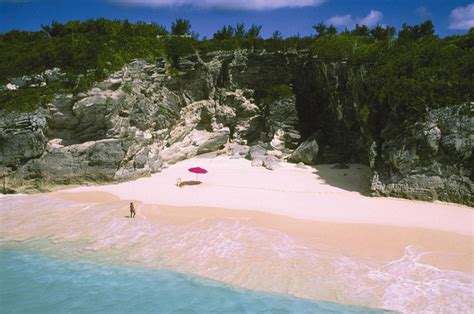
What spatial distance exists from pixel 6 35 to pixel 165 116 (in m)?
23.3

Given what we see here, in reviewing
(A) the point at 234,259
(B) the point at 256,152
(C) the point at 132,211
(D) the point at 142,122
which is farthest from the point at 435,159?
(D) the point at 142,122

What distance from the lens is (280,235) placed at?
16.4m

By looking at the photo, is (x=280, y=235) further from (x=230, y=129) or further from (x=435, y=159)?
(x=230, y=129)

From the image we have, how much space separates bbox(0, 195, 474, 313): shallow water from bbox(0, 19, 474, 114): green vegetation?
1111 centimetres

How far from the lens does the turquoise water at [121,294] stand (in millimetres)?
11508

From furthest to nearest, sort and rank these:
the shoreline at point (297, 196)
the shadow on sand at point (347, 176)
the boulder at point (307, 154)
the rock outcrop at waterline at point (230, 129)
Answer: the boulder at point (307, 154) < the shadow on sand at point (347, 176) < the rock outcrop at waterline at point (230, 129) < the shoreline at point (297, 196)

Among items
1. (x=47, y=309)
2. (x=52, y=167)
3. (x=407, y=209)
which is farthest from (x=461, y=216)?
(x=52, y=167)

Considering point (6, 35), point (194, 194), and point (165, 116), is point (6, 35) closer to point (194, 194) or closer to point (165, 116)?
point (165, 116)

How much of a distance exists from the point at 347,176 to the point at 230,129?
1498 centimetres

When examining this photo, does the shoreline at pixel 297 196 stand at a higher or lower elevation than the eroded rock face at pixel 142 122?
lower

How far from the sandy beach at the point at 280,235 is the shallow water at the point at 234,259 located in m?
0.04

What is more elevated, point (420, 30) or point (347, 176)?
point (420, 30)

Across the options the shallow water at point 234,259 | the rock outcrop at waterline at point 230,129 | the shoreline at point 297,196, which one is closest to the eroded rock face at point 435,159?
the rock outcrop at waterline at point 230,129

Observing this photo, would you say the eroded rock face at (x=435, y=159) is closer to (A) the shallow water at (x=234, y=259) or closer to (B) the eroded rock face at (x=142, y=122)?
(A) the shallow water at (x=234, y=259)
